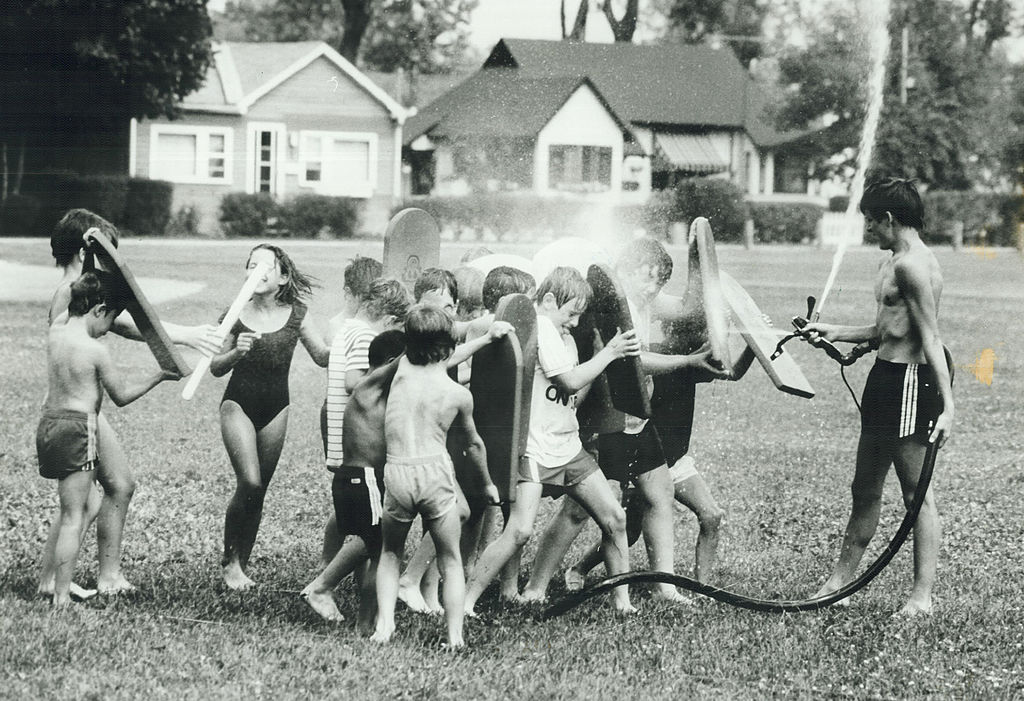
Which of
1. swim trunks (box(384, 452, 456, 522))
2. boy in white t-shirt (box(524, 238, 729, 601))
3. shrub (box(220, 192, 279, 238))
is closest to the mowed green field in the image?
boy in white t-shirt (box(524, 238, 729, 601))

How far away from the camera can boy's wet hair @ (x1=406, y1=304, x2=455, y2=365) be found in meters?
5.07

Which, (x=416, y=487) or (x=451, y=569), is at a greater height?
(x=416, y=487)

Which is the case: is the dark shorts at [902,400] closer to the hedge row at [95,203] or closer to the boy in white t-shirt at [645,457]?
the boy in white t-shirt at [645,457]

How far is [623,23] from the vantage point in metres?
8.27

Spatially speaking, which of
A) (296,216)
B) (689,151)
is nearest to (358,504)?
(689,151)

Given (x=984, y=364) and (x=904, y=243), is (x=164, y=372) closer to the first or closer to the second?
(x=904, y=243)

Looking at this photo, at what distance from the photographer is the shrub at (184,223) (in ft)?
69.8

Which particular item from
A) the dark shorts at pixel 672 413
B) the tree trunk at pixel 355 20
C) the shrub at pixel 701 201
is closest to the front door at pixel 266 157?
the tree trunk at pixel 355 20

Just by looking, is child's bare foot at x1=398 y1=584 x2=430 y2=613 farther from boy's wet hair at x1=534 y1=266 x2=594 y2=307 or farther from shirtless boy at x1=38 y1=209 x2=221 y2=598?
boy's wet hair at x1=534 y1=266 x2=594 y2=307

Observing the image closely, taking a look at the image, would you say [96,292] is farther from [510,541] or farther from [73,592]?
[510,541]

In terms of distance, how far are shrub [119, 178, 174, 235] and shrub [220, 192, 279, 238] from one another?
1115 mm

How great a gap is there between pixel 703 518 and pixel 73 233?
9.55 ft

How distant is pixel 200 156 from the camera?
22.0 metres

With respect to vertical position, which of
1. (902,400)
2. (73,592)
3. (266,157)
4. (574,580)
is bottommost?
(574,580)
